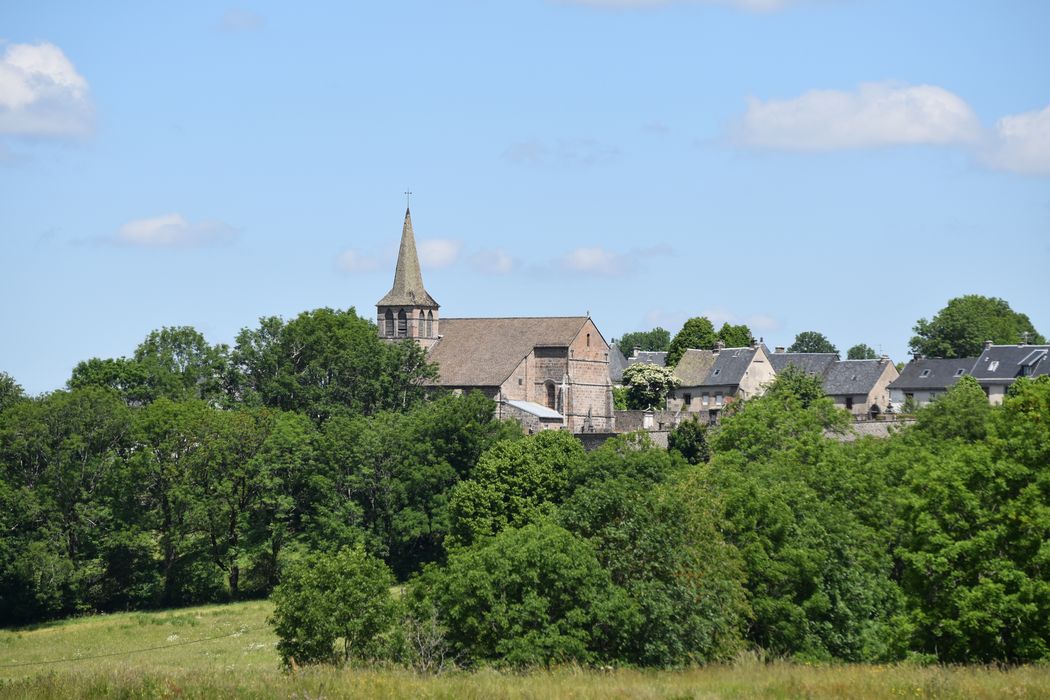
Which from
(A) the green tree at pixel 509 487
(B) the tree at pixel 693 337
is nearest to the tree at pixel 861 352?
(B) the tree at pixel 693 337

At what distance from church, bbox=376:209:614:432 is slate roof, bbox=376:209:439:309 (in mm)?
95

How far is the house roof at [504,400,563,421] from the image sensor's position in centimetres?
8197

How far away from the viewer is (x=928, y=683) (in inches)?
783

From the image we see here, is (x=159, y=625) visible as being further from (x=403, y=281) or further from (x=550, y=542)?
(x=403, y=281)

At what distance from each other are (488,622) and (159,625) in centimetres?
2605

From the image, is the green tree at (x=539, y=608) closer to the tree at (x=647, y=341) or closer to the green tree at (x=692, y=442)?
the green tree at (x=692, y=442)

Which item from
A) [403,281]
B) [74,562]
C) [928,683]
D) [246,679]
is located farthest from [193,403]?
[928,683]

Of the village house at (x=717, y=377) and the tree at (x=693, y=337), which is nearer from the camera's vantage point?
the village house at (x=717, y=377)

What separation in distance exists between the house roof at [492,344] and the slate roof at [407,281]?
297 centimetres

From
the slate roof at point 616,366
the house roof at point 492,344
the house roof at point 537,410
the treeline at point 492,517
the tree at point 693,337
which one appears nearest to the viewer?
the treeline at point 492,517

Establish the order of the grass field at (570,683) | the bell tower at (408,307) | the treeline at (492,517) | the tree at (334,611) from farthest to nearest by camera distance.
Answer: the bell tower at (408,307), the tree at (334,611), the treeline at (492,517), the grass field at (570,683)

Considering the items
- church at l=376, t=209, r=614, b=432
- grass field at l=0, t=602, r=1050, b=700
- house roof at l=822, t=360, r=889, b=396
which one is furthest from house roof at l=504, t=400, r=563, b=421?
grass field at l=0, t=602, r=1050, b=700

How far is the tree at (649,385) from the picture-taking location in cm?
9569

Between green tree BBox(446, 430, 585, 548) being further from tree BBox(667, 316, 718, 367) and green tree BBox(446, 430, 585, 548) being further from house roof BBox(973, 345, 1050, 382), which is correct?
tree BBox(667, 316, 718, 367)
